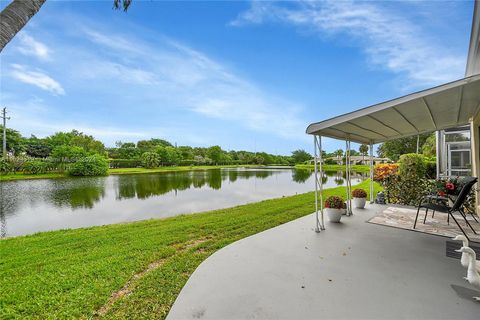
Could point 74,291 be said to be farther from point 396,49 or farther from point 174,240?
point 396,49

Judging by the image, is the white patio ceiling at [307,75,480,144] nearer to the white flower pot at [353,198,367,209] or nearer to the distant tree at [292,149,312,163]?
the white flower pot at [353,198,367,209]

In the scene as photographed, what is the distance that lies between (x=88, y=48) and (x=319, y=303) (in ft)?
38.8

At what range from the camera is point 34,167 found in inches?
919

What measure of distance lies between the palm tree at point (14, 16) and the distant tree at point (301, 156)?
63297 millimetres

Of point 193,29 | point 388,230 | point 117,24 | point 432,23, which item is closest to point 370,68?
point 432,23

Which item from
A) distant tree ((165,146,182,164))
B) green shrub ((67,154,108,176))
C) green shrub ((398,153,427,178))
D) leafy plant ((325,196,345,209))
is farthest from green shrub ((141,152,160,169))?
leafy plant ((325,196,345,209))

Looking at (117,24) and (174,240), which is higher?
(117,24)

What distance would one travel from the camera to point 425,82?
375 inches

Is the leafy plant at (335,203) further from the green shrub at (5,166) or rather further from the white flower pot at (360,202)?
the green shrub at (5,166)

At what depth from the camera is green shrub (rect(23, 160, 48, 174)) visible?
23.2 meters

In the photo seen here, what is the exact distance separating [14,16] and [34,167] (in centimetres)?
3024

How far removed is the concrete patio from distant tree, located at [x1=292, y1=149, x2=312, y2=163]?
200 ft

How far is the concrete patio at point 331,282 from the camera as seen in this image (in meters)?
1.72

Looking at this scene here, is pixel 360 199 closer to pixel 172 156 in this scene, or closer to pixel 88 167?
pixel 88 167
